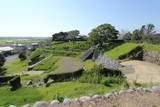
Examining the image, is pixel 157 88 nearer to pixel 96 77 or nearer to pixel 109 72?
pixel 96 77

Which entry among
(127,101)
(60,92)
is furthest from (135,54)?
(127,101)

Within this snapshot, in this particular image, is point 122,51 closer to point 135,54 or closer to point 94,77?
point 135,54

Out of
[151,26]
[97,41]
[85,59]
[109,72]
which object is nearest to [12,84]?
[109,72]

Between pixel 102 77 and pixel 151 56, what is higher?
pixel 151 56

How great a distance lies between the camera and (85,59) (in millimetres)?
24844

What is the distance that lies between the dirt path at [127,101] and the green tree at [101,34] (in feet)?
92.4

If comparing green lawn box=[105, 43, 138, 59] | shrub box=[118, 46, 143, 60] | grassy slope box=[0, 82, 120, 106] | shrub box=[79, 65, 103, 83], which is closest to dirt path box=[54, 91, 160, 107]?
grassy slope box=[0, 82, 120, 106]

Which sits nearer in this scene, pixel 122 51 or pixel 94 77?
pixel 94 77

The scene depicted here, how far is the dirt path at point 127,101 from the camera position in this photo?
16.8 feet

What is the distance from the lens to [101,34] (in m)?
34.4

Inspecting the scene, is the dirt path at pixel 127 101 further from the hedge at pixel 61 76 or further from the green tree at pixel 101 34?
the green tree at pixel 101 34

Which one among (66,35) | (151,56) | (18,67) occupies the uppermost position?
(66,35)

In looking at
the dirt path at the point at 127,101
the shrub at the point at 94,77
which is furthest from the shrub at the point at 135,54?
the dirt path at the point at 127,101

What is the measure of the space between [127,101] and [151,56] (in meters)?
19.3
